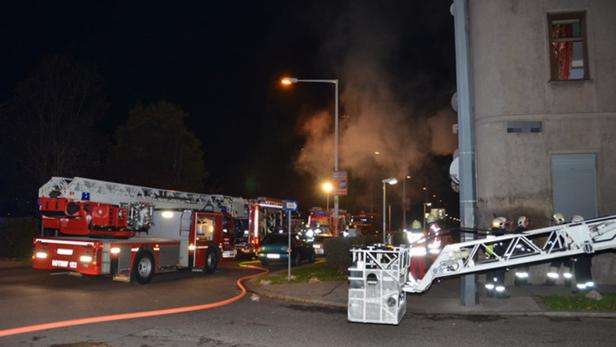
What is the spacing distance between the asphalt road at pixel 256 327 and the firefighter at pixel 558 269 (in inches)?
110

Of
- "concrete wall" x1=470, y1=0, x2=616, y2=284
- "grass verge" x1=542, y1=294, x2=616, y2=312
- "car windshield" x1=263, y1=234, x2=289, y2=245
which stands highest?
"concrete wall" x1=470, y1=0, x2=616, y2=284

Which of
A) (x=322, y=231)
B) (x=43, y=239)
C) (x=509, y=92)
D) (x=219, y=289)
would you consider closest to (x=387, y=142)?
(x=322, y=231)

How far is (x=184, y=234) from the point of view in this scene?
1521cm

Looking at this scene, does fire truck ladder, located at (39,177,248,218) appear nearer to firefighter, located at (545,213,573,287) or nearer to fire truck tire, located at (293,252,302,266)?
fire truck tire, located at (293,252,302,266)

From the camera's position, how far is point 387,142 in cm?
2377

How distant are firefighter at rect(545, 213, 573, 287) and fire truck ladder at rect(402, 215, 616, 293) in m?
2.74

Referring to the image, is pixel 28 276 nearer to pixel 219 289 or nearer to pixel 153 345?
pixel 219 289

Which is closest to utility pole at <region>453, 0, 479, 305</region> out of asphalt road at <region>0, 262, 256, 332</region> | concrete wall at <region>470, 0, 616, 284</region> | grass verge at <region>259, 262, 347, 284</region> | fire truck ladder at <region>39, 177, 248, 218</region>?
Result: concrete wall at <region>470, 0, 616, 284</region>

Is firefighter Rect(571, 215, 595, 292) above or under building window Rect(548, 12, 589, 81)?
under

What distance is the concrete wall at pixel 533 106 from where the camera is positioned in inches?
484

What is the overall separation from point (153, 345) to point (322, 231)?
23.1 metres

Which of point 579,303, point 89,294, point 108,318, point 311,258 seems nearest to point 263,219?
point 311,258

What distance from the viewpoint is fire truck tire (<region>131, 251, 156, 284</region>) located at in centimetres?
1293

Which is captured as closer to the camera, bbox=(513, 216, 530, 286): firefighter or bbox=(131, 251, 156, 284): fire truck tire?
Result: bbox=(513, 216, 530, 286): firefighter
